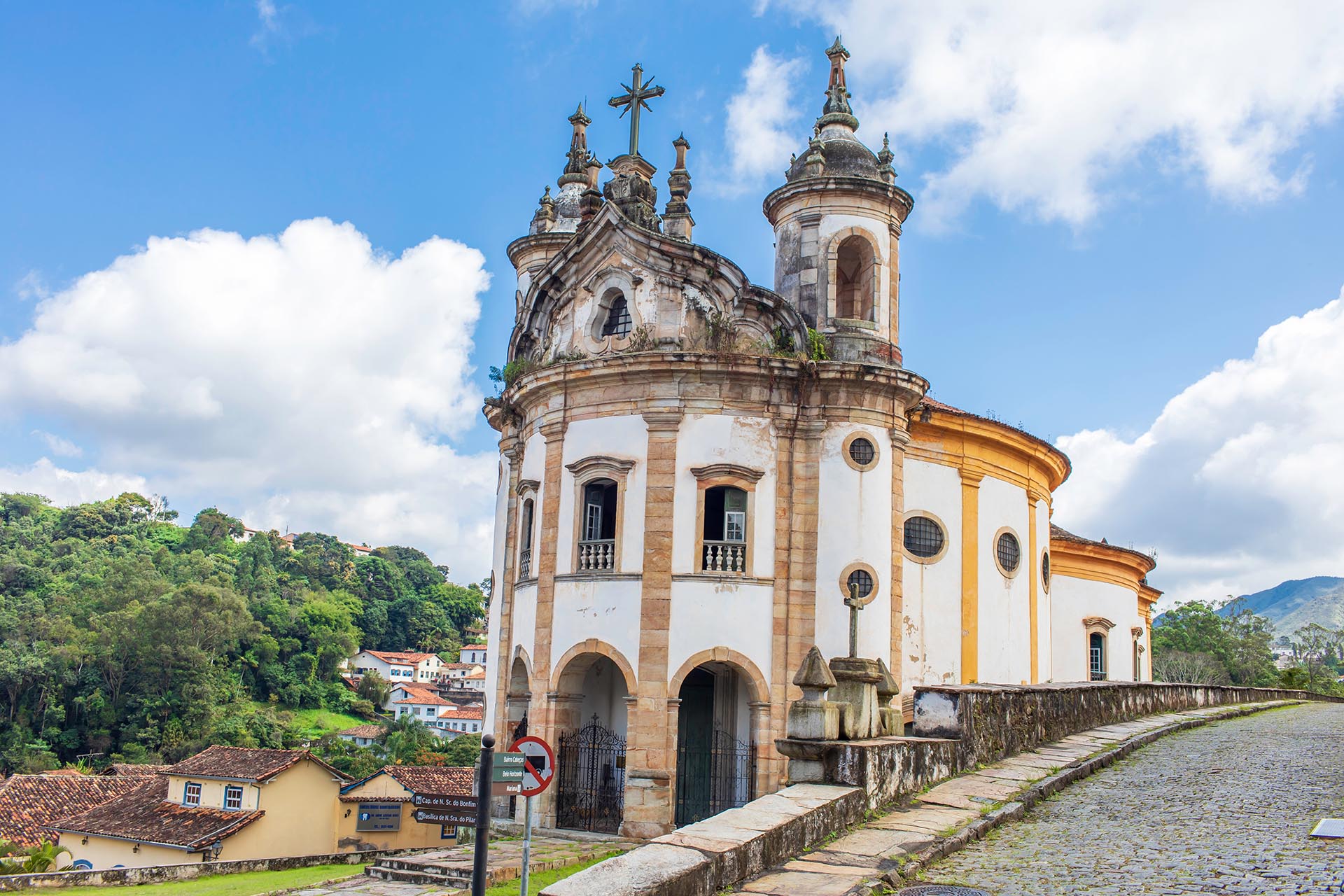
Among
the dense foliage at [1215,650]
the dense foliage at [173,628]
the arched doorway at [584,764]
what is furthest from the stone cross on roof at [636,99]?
the dense foliage at [173,628]

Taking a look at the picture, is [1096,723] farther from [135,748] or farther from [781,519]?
[135,748]

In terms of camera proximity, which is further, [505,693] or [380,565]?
[380,565]

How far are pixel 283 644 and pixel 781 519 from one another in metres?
90.4

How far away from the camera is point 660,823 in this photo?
60.4 ft

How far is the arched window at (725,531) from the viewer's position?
19578 mm

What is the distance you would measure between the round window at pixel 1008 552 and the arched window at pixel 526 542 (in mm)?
8988

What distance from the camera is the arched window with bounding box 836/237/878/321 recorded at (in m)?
21.5

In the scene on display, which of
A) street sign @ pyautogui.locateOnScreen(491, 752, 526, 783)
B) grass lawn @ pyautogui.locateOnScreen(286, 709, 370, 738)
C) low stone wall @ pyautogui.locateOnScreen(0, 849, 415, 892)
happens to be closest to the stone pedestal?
street sign @ pyautogui.locateOnScreen(491, 752, 526, 783)

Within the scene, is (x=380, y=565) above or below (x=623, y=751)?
above

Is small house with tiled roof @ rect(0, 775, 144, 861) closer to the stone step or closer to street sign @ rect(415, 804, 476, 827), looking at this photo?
the stone step

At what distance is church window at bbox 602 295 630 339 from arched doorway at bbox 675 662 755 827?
6161 millimetres

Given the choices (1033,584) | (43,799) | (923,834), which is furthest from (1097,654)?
(43,799)

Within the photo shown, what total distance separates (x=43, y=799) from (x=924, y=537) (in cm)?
3294

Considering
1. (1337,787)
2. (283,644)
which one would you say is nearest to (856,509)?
(1337,787)
